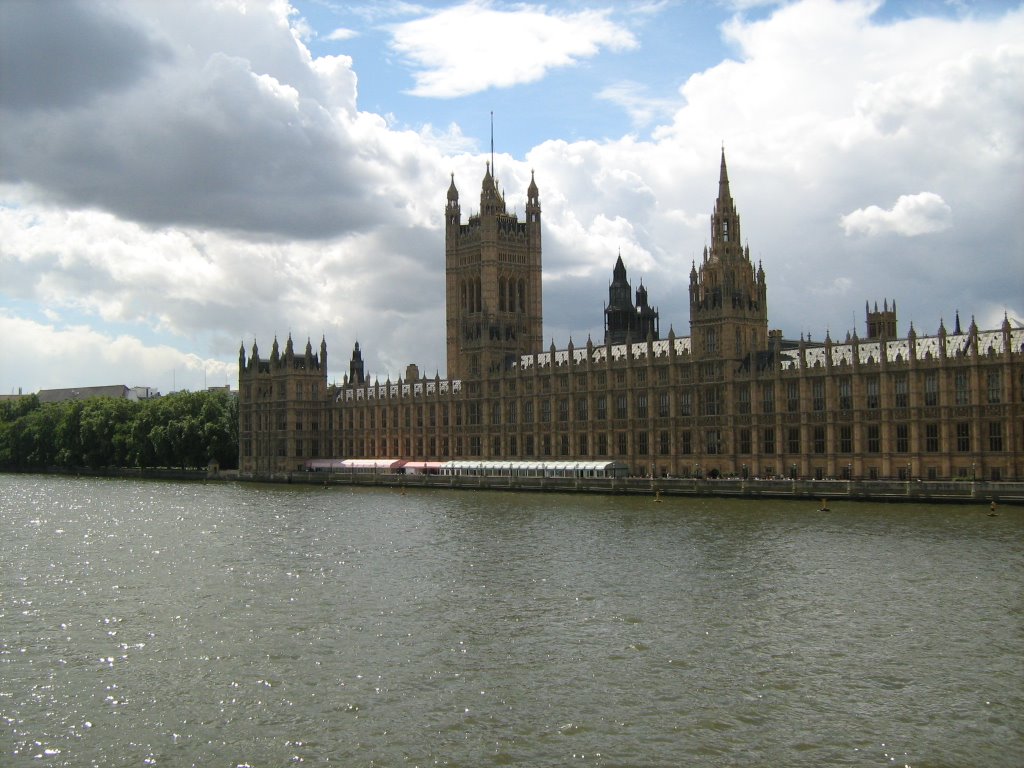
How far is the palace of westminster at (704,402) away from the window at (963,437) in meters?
0.13

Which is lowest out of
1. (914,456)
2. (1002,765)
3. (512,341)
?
(1002,765)

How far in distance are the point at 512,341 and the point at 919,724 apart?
483ft

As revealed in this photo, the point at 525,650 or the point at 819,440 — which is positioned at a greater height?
the point at 819,440

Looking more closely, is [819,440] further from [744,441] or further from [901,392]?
[901,392]

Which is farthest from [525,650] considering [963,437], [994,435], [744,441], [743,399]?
[743,399]

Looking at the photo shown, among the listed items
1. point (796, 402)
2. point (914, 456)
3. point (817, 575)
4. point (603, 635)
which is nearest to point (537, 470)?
point (796, 402)

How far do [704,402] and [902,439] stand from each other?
2565 centimetres

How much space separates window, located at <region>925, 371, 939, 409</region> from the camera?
10869cm

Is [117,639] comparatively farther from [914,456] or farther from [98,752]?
[914,456]

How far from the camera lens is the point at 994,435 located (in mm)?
104875

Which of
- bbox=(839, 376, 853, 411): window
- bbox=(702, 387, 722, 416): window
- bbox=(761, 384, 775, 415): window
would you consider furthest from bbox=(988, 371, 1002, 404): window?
bbox=(702, 387, 722, 416): window

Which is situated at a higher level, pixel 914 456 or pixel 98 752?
pixel 914 456

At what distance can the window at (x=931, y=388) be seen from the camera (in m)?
109

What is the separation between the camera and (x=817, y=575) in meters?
56.1
